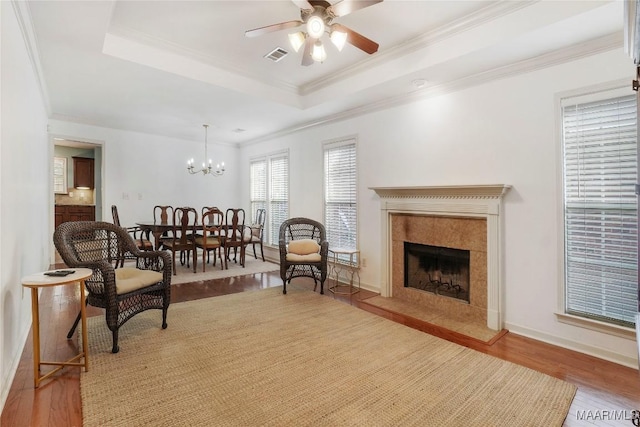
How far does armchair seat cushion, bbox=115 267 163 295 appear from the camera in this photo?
2.54m

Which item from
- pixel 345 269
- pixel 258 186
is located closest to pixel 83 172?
pixel 258 186

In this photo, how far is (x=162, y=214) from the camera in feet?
20.1

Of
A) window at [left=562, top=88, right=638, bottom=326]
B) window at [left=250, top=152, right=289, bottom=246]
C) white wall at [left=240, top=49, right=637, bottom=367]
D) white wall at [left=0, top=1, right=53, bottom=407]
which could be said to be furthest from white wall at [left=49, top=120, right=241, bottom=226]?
window at [left=562, top=88, right=638, bottom=326]

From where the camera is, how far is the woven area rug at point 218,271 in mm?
4926

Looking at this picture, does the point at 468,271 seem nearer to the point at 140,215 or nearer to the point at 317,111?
the point at 317,111

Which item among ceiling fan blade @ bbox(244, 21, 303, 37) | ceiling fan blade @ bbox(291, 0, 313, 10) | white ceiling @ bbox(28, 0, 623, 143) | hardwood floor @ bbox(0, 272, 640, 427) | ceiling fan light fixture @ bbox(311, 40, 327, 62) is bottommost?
hardwood floor @ bbox(0, 272, 640, 427)

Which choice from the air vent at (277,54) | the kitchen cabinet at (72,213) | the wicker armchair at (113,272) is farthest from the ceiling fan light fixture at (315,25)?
the kitchen cabinet at (72,213)

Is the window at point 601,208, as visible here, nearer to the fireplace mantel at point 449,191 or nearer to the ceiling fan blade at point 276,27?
the fireplace mantel at point 449,191

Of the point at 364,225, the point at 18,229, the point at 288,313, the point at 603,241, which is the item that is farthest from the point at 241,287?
the point at 603,241

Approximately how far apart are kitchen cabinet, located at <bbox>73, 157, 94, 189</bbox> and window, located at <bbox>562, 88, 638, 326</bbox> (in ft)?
34.7

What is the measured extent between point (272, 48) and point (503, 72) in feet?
7.70

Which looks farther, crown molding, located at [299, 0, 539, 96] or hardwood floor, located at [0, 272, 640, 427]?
crown molding, located at [299, 0, 539, 96]

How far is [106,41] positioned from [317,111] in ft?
8.61

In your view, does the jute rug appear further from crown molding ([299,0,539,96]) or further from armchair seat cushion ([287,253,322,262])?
crown molding ([299,0,539,96])
